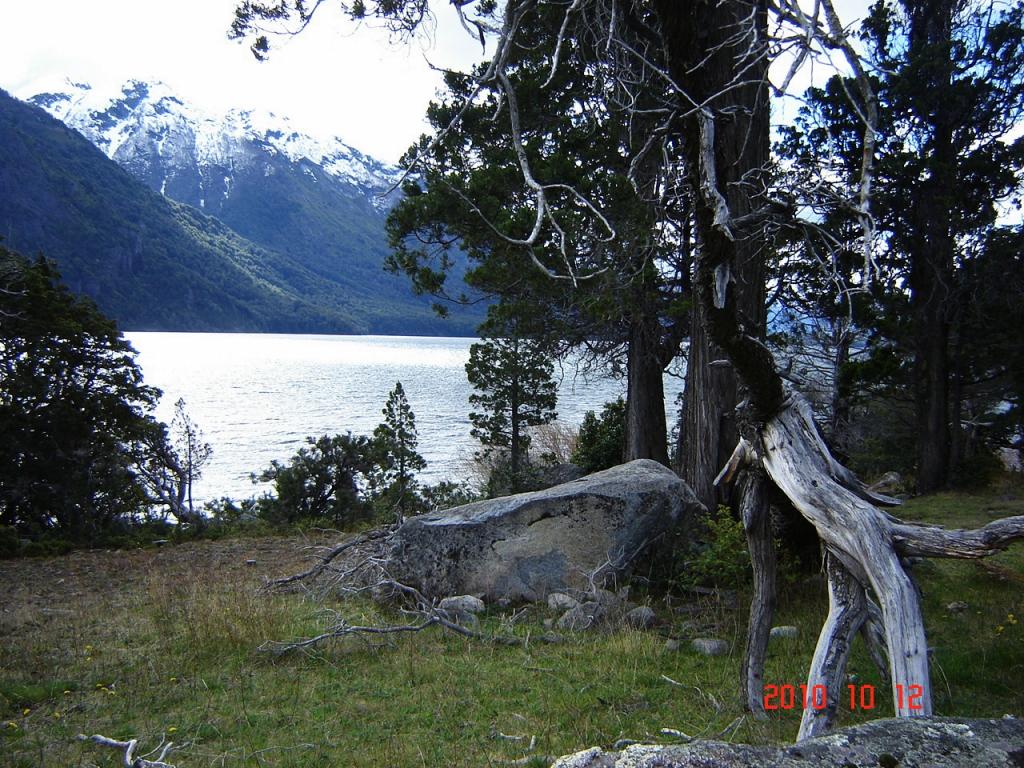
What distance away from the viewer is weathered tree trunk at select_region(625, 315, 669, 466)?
14.1 metres

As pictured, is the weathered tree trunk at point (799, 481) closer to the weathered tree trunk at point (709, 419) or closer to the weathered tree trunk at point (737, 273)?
the weathered tree trunk at point (737, 273)

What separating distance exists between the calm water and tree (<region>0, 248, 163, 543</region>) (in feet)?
29.6

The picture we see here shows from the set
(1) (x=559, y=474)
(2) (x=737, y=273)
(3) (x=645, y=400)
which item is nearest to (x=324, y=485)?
(1) (x=559, y=474)

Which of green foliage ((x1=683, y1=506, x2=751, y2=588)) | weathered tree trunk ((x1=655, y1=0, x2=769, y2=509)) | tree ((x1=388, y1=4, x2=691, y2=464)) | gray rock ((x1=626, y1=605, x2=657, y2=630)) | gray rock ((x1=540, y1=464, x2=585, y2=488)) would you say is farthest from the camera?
gray rock ((x1=540, y1=464, x2=585, y2=488))

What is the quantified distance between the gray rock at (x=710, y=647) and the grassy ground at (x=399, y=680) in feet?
0.45

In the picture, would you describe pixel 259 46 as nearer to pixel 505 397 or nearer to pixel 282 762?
pixel 282 762

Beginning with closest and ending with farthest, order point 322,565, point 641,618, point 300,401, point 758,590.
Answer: point 758,590, point 641,618, point 322,565, point 300,401

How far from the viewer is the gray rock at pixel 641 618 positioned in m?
6.29

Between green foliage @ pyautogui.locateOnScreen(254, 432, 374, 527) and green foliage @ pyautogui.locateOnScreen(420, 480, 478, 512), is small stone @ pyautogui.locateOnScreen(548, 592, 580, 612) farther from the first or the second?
green foliage @ pyautogui.locateOnScreen(254, 432, 374, 527)

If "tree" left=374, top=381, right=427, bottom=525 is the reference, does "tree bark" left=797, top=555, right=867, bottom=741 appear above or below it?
above

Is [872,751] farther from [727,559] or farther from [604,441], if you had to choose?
[604,441]

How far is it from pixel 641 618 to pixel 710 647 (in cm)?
91

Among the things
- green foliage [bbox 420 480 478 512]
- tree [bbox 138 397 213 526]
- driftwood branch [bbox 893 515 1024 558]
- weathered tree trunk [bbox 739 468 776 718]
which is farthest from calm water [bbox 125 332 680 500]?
driftwood branch [bbox 893 515 1024 558]

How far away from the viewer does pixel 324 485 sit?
54.1ft
